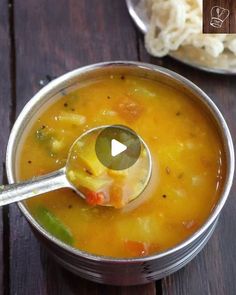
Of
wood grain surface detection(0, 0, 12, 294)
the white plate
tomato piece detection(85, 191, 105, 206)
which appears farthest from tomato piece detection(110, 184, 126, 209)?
the white plate

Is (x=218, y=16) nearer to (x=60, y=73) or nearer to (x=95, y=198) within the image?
(x=60, y=73)

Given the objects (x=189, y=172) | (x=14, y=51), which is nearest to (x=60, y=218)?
(x=189, y=172)

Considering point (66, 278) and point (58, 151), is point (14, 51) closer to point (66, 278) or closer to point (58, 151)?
point (58, 151)

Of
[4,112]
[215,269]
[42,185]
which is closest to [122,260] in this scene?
[42,185]

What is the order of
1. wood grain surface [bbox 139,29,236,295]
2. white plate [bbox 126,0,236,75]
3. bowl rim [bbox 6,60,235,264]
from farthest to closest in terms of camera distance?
1. white plate [bbox 126,0,236,75]
2. wood grain surface [bbox 139,29,236,295]
3. bowl rim [bbox 6,60,235,264]

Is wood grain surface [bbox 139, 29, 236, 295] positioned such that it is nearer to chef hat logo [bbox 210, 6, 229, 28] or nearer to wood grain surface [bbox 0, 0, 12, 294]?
wood grain surface [bbox 0, 0, 12, 294]
